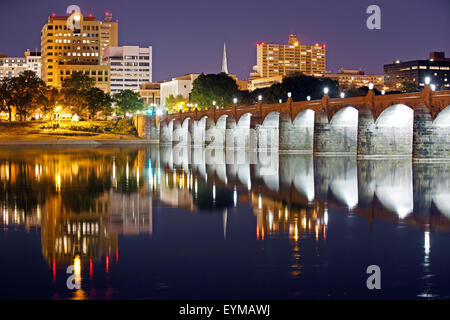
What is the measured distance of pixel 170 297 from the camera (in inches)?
522

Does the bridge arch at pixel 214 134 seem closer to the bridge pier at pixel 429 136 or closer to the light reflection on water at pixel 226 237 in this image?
the bridge pier at pixel 429 136

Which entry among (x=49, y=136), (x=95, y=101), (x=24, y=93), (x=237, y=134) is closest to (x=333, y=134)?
(x=237, y=134)

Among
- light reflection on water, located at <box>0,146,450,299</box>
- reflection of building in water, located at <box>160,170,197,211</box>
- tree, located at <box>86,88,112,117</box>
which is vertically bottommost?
light reflection on water, located at <box>0,146,450,299</box>

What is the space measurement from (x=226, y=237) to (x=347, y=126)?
52.3 metres

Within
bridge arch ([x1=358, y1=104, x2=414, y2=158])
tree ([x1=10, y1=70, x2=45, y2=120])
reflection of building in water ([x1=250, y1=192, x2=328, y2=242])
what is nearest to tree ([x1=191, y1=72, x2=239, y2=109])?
tree ([x1=10, y1=70, x2=45, y2=120])

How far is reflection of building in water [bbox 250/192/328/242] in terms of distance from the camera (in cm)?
2072

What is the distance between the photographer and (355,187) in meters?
35.0

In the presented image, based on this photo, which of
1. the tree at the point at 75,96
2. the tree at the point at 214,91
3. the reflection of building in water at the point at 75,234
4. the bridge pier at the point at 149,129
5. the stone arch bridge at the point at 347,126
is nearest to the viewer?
the reflection of building in water at the point at 75,234

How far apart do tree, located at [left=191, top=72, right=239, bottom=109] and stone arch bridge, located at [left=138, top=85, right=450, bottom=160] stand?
125ft

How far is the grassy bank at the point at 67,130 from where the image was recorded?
418 feet

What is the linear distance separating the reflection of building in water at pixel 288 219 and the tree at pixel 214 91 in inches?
4622

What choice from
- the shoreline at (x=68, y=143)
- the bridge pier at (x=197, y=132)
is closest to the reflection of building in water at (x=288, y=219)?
the bridge pier at (x=197, y=132)

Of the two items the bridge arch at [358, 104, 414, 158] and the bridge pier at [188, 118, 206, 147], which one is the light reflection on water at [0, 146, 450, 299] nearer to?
the bridge arch at [358, 104, 414, 158]
